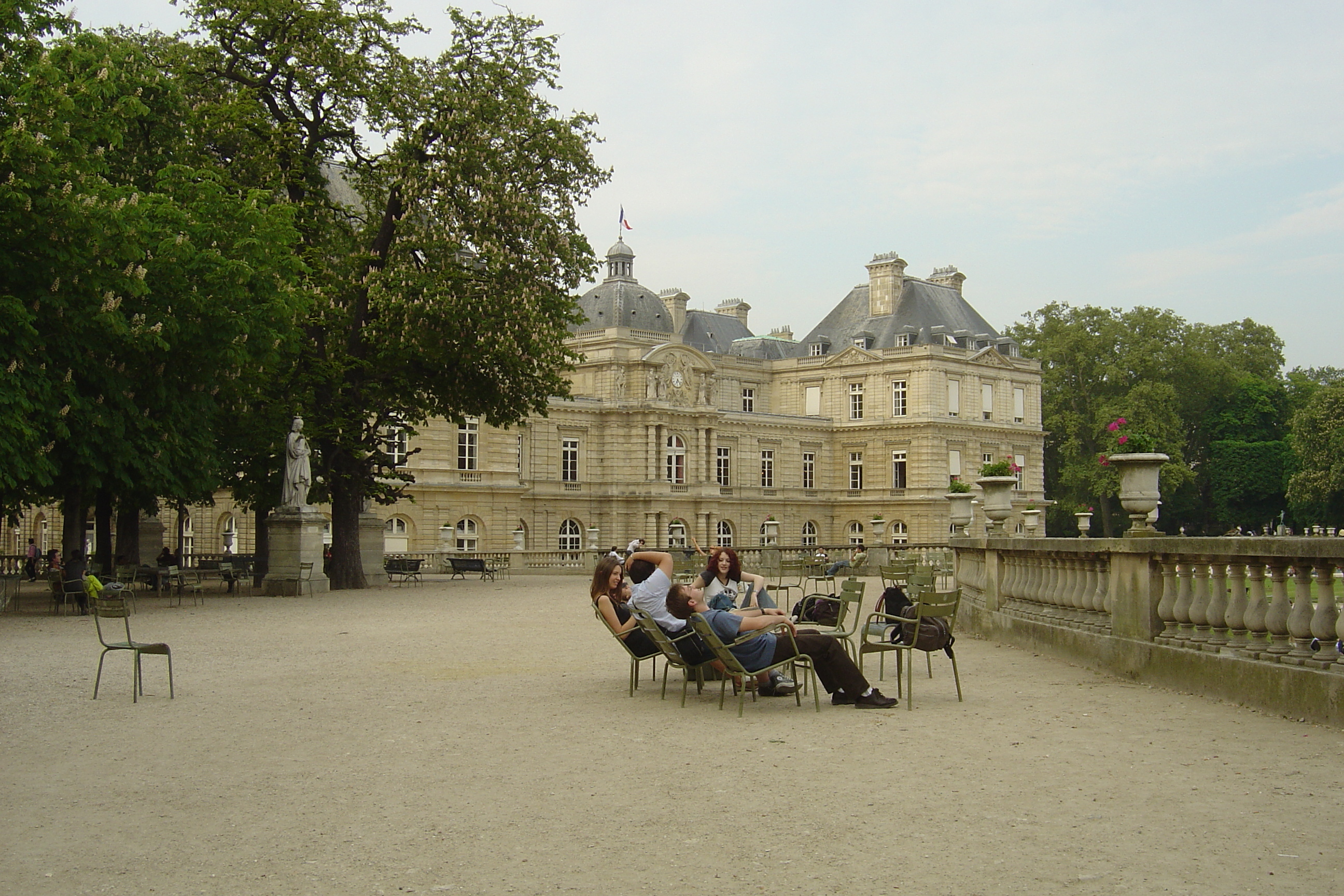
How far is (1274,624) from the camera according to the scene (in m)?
7.95

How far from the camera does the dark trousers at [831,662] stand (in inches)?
352

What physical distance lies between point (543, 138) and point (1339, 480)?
4175 cm

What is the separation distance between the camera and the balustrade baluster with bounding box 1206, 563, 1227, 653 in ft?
28.3

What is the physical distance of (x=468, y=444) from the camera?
49.1m

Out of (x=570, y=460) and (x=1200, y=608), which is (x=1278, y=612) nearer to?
(x=1200, y=608)

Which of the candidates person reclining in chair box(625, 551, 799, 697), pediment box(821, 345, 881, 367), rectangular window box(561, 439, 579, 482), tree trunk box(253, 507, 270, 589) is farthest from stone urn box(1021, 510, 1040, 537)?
person reclining in chair box(625, 551, 799, 697)

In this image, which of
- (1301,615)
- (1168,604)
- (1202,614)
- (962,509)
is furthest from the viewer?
(962,509)

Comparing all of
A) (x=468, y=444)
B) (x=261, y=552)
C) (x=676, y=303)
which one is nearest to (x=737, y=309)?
(x=676, y=303)

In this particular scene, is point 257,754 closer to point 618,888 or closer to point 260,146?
point 618,888

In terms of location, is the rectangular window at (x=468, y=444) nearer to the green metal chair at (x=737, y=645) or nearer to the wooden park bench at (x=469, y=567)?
the wooden park bench at (x=469, y=567)

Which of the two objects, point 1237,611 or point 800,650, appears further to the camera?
point 800,650

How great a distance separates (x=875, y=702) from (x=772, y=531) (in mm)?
55395

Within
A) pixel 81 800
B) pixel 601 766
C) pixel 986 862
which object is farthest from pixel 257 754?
pixel 986 862

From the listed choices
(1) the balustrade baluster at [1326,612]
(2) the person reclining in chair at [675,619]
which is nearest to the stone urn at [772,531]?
(2) the person reclining in chair at [675,619]
